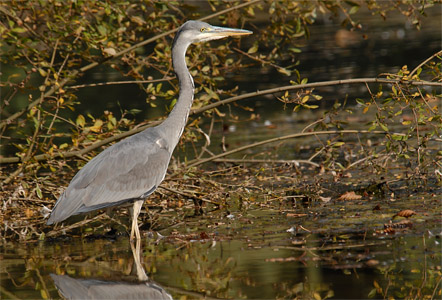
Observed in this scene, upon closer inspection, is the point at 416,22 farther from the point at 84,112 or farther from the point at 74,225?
the point at 84,112

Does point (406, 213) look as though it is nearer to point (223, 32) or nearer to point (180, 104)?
point (180, 104)

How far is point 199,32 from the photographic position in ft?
25.1

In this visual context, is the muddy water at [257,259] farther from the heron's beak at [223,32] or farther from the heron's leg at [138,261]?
the heron's beak at [223,32]

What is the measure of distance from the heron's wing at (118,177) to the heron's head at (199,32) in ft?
3.75

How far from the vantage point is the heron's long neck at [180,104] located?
7.29 m

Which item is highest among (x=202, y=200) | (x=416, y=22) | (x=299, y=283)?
(x=416, y=22)

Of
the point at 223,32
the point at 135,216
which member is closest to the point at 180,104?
the point at 223,32

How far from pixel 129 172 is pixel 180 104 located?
2.95 ft

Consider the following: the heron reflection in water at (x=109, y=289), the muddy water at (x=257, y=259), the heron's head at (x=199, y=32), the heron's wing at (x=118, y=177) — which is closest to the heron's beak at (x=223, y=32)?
the heron's head at (x=199, y=32)

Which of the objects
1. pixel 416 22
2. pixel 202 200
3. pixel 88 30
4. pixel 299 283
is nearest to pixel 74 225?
pixel 202 200

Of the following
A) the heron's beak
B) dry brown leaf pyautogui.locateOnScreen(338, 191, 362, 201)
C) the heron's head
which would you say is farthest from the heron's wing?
dry brown leaf pyautogui.locateOnScreen(338, 191, 362, 201)

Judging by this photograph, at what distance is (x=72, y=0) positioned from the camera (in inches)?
297

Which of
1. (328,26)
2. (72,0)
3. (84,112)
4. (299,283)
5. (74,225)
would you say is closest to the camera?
(299,283)

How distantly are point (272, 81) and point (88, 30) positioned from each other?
887cm
